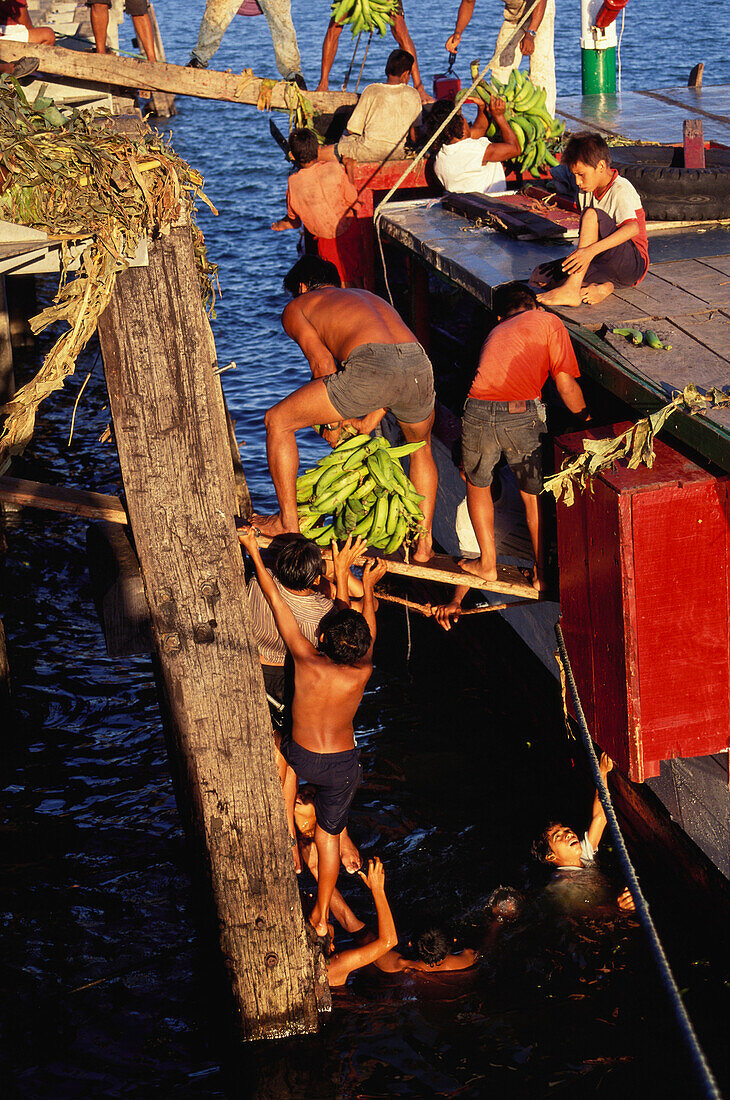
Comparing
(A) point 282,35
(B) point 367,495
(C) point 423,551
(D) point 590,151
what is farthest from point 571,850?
(A) point 282,35

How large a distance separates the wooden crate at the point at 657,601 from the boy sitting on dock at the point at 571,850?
55.4 inches

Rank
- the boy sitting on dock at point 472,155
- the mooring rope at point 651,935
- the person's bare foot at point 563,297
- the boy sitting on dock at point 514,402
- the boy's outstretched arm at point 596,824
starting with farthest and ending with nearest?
the boy sitting on dock at point 472,155 < the boy's outstretched arm at point 596,824 < the person's bare foot at point 563,297 < the boy sitting on dock at point 514,402 < the mooring rope at point 651,935

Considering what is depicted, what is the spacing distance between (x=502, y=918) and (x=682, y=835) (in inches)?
54.1

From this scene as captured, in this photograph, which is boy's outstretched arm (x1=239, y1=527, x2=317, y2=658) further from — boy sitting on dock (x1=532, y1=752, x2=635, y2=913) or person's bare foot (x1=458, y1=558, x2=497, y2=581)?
boy sitting on dock (x1=532, y1=752, x2=635, y2=913)

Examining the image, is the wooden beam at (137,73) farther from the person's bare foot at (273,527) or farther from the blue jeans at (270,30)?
the person's bare foot at (273,527)

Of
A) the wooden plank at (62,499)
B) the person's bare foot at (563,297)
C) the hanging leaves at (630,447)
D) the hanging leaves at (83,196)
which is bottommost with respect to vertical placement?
the wooden plank at (62,499)

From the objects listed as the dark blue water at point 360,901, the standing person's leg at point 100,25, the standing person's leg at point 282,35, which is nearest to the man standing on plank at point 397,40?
the standing person's leg at point 282,35

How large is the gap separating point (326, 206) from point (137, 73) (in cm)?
258

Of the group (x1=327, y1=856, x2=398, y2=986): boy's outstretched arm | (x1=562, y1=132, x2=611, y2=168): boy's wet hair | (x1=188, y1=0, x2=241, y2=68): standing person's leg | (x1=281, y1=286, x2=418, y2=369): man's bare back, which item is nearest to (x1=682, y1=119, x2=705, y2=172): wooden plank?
(x1=562, y1=132, x2=611, y2=168): boy's wet hair

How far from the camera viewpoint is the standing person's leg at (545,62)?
1162cm

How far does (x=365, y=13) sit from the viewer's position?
1291 centimetres

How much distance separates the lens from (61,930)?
7.13 m

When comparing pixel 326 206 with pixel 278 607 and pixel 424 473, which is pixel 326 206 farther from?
pixel 278 607

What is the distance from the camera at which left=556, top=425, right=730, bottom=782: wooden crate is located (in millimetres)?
5402
